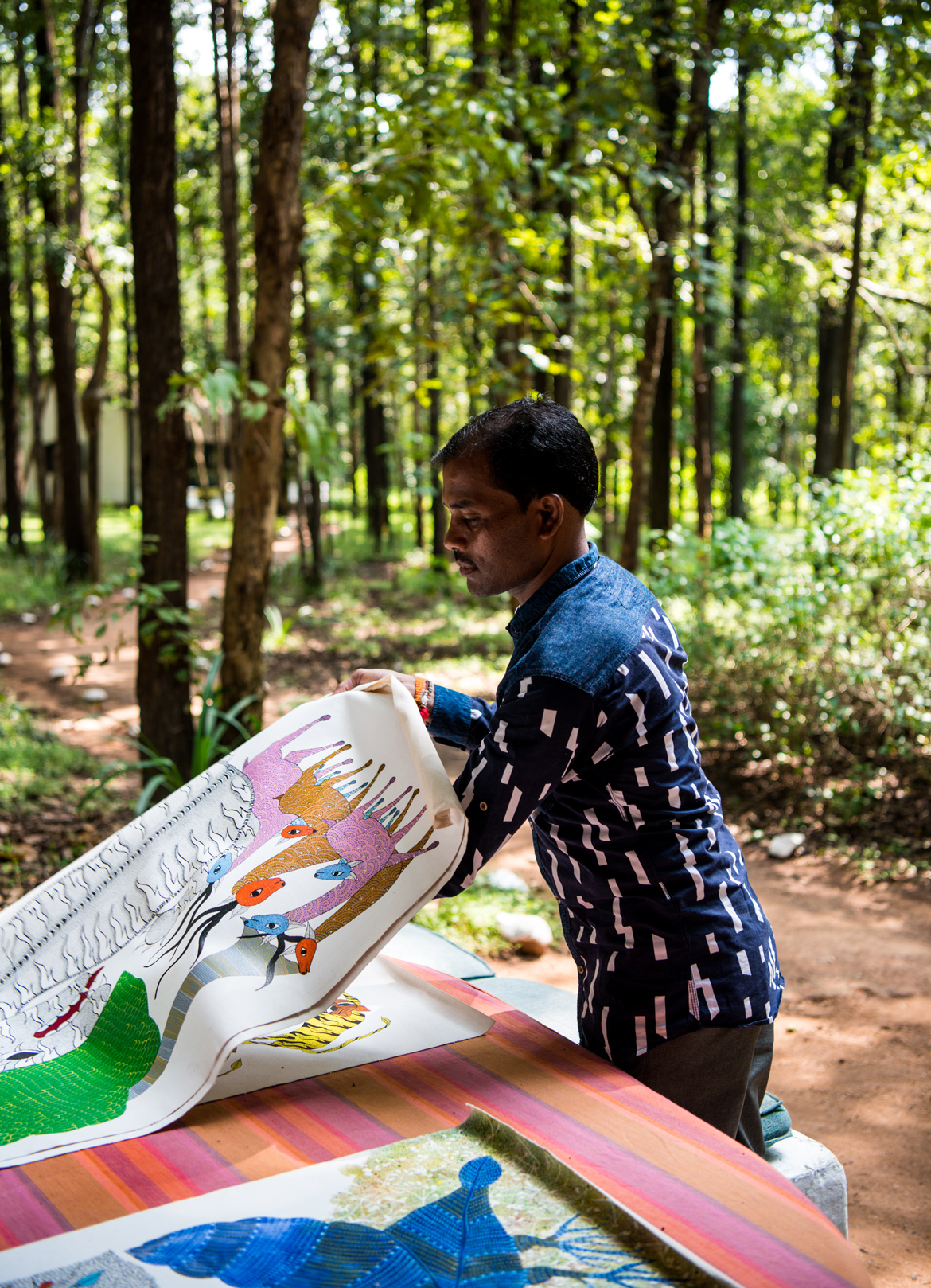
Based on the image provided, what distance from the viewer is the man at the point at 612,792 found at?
1571mm

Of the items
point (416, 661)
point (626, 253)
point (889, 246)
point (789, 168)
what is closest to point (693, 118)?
point (626, 253)

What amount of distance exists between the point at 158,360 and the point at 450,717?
3.72 meters

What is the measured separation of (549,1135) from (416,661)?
8.56m

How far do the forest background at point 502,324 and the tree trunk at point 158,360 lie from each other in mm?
16

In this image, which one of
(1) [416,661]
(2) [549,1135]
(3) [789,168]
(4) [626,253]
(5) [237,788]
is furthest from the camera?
(3) [789,168]

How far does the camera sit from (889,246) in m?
12.2

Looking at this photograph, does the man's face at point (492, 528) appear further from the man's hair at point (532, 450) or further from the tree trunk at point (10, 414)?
the tree trunk at point (10, 414)

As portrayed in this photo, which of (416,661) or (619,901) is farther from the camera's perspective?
(416,661)

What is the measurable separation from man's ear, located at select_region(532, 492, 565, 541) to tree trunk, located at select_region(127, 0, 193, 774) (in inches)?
137

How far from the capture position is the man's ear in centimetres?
167

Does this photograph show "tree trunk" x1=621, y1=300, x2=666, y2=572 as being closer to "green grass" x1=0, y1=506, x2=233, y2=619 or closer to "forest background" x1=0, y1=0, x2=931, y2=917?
"forest background" x1=0, y1=0, x2=931, y2=917

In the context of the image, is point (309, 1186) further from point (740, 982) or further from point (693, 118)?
point (693, 118)

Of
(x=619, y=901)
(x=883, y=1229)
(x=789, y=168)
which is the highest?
(x=789, y=168)

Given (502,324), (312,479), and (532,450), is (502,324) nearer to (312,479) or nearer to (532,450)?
(312,479)
